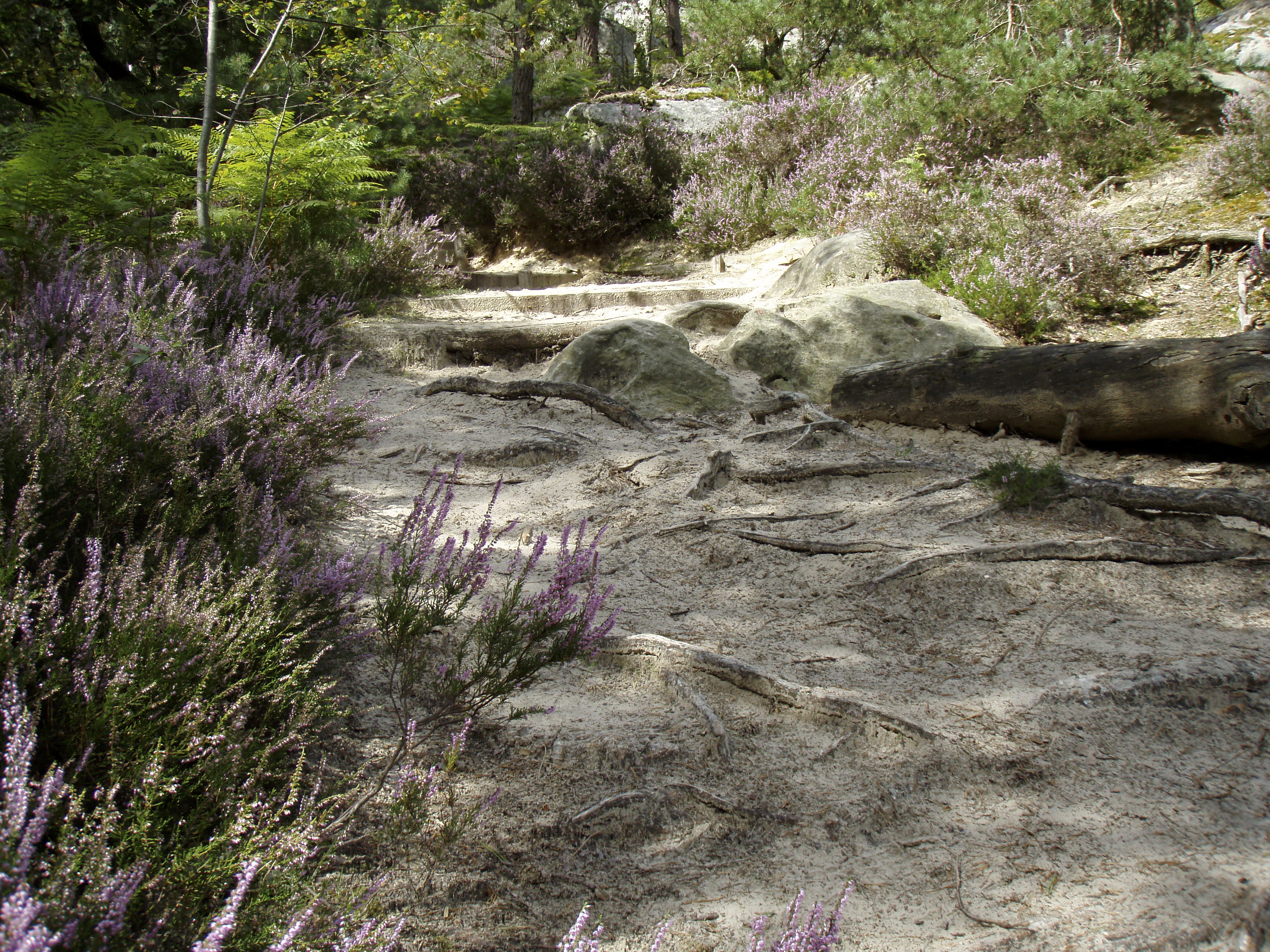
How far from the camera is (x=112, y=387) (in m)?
2.23

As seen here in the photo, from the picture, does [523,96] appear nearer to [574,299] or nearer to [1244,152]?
Answer: [574,299]

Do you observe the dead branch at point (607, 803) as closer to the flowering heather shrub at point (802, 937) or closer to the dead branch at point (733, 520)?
the flowering heather shrub at point (802, 937)

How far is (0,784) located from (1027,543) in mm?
2987

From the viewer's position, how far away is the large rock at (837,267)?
7582 millimetres

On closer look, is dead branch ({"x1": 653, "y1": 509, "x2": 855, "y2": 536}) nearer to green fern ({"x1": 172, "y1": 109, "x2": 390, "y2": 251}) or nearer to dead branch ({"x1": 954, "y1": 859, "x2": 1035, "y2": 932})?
dead branch ({"x1": 954, "y1": 859, "x2": 1035, "y2": 932})

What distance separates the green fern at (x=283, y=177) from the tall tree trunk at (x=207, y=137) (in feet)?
1.79

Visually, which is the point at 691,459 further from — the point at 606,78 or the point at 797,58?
the point at 606,78

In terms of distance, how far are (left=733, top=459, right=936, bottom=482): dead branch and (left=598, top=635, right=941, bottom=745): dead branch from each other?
1.70 m

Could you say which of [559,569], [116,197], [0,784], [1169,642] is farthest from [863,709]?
[116,197]

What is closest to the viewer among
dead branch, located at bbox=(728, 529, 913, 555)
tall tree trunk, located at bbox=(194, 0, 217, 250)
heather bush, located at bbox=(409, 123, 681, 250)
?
dead branch, located at bbox=(728, 529, 913, 555)

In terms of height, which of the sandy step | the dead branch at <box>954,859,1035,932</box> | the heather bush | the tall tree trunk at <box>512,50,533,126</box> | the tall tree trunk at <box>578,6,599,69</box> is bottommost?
the dead branch at <box>954,859,1035,932</box>

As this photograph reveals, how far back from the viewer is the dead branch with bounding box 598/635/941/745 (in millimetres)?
1977

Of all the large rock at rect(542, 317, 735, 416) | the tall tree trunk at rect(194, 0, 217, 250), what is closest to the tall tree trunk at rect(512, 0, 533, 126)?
the tall tree trunk at rect(194, 0, 217, 250)

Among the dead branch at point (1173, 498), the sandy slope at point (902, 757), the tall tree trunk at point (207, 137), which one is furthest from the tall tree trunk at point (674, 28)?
the sandy slope at point (902, 757)
